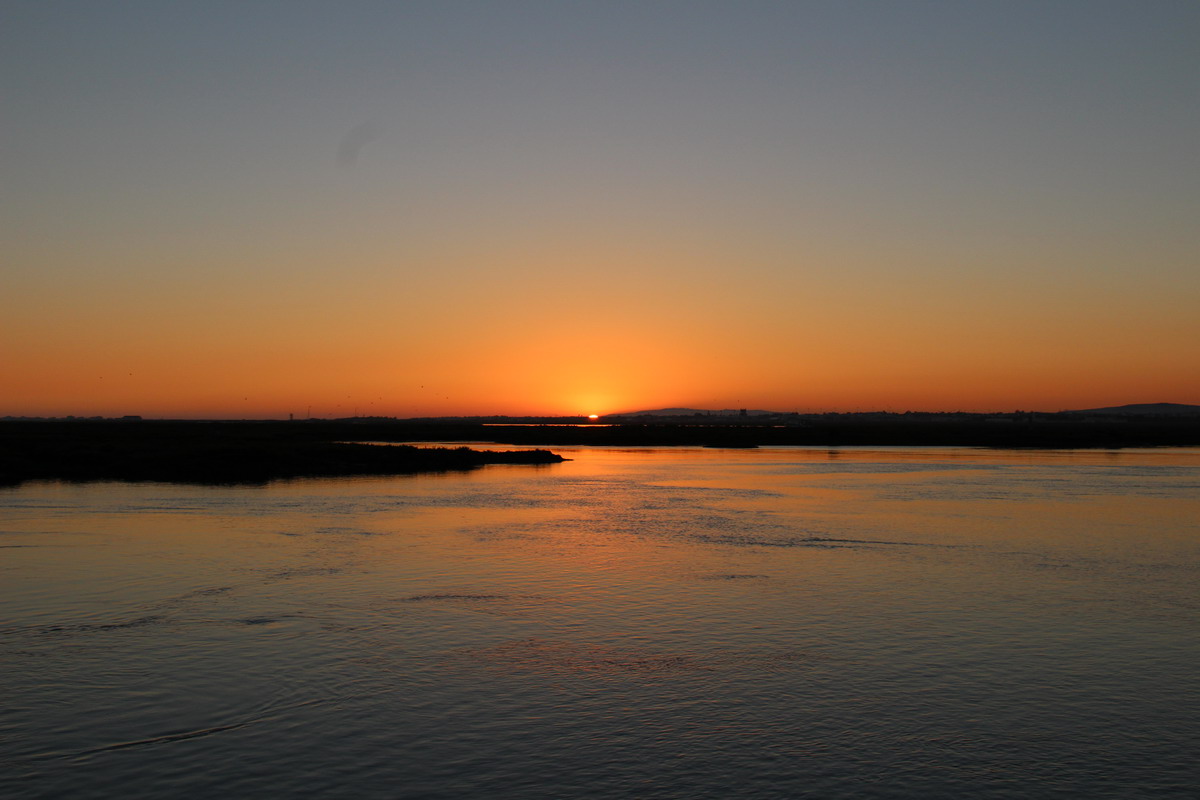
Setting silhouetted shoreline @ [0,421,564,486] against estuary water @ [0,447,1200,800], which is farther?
silhouetted shoreline @ [0,421,564,486]

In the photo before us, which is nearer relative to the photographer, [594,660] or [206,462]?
[594,660]

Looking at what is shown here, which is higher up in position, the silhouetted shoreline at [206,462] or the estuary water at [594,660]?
the silhouetted shoreline at [206,462]

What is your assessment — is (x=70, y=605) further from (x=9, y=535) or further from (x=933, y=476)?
(x=933, y=476)

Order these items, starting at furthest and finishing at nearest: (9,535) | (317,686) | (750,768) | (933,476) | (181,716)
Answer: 1. (933,476)
2. (9,535)
3. (317,686)
4. (181,716)
5. (750,768)

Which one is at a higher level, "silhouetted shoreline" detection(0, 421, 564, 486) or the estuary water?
"silhouetted shoreline" detection(0, 421, 564, 486)

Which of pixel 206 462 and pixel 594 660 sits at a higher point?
pixel 206 462

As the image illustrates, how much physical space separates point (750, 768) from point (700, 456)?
273 feet

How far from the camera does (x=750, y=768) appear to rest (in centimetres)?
1106

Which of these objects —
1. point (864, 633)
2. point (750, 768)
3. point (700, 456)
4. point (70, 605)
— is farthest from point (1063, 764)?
point (700, 456)

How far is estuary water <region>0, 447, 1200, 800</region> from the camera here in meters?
11.0

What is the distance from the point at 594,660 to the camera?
1555 cm

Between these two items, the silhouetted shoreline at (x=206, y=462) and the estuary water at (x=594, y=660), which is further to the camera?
the silhouetted shoreline at (x=206, y=462)

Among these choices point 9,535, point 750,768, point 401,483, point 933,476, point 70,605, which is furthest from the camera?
point 933,476

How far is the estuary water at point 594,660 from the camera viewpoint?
11.0 m
